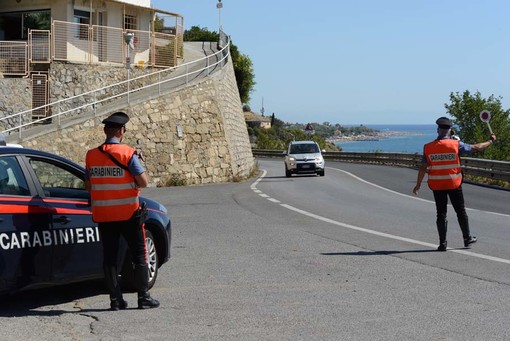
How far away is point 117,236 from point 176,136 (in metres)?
24.8

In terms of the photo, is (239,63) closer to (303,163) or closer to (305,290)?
(303,163)

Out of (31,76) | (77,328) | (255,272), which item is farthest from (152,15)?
(77,328)

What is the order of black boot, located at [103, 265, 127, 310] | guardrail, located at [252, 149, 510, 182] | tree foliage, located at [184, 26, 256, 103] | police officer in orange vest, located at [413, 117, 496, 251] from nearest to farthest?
1. black boot, located at [103, 265, 127, 310]
2. police officer in orange vest, located at [413, 117, 496, 251]
3. guardrail, located at [252, 149, 510, 182]
4. tree foliage, located at [184, 26, 256, 103]

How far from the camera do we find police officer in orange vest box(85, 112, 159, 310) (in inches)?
320

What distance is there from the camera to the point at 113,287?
817 cm

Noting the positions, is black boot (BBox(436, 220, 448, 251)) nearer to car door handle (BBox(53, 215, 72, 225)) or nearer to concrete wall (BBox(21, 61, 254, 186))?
car door handle (BBox(53, 215, 72, 225))

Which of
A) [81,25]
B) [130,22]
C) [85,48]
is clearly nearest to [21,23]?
[81,25]

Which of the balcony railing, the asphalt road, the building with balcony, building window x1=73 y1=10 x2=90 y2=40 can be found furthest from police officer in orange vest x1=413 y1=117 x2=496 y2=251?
building window x1=73 y1=10 x2=90 y2=40

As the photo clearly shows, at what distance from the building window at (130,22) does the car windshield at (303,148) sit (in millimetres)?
9839

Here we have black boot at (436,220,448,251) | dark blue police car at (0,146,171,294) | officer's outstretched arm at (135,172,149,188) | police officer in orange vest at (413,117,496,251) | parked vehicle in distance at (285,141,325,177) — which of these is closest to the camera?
dark blue police car at (0,146,171,294)

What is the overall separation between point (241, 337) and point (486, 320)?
220 cm

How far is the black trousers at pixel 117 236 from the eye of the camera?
8195mm

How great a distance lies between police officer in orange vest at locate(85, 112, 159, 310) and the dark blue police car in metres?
0.33

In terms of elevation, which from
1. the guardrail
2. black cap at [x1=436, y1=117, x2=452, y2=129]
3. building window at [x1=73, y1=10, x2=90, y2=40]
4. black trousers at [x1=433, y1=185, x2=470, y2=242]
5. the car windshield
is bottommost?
the guardrail
